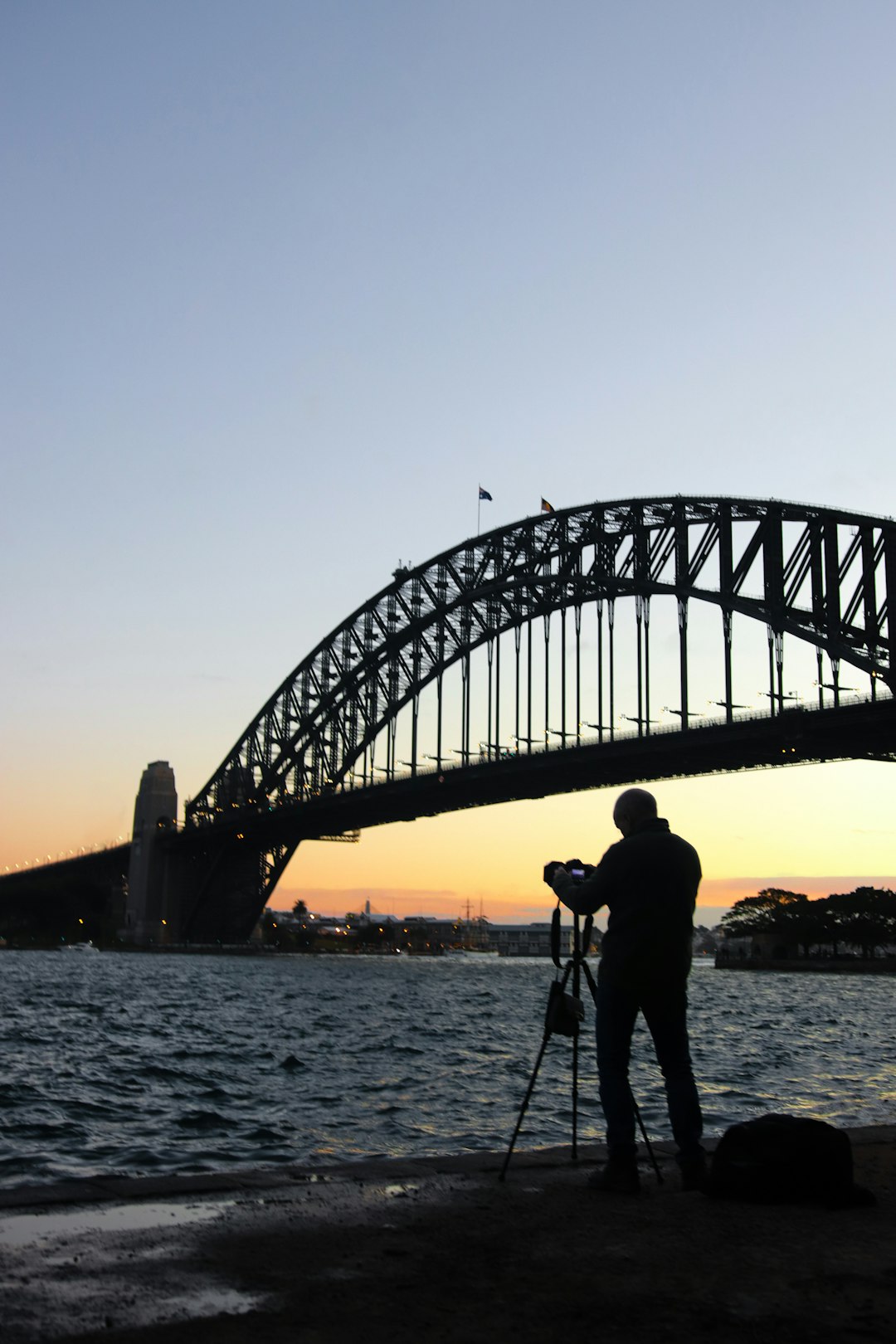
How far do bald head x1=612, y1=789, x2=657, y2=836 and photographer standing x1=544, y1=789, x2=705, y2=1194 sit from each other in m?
0.20

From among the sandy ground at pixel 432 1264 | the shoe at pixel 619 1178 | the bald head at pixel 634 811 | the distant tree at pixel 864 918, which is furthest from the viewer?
the distant tree at pixel 864 918

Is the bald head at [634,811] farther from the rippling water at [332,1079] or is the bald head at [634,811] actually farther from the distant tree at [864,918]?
the distant tree at [864,918]

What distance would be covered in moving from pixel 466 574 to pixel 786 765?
27329 mm

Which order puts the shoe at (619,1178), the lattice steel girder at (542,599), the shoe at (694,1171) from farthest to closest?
the lattice steel girder at (542,599) < the shoe at (694,1171) < the shoe at (619,1178)

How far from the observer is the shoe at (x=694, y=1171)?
6.22 metres

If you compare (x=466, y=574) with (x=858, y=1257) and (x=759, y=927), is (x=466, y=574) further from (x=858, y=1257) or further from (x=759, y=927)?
(x=858, y=1257)

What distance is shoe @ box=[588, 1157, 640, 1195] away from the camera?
6.07 m

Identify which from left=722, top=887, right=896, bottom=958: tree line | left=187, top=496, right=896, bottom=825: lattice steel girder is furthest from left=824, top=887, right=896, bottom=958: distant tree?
left=187, top=496, right=896, bottom=825: lattice steel girder

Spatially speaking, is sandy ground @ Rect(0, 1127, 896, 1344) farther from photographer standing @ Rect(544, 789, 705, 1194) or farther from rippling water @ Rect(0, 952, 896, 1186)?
rippling water @ Rect(0, 952, 896, 1186)

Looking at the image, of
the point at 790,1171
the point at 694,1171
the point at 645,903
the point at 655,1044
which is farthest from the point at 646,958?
the point at 790,1171

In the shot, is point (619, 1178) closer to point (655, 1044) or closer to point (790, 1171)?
point (655, 1044)

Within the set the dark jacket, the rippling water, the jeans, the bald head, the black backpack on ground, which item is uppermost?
the bald head

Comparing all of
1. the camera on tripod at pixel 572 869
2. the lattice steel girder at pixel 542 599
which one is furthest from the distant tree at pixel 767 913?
the camera on tripod at pixel 572 869

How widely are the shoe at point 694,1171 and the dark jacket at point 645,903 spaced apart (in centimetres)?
82
